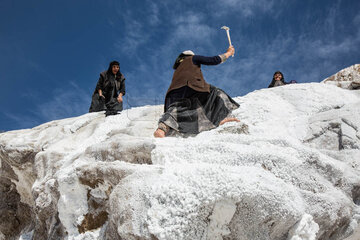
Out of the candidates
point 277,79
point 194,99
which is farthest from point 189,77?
point 277,79

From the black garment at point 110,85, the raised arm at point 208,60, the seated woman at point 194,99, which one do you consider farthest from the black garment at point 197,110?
the black garment at point 110,85

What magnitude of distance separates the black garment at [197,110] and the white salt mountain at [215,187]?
25.4 inches

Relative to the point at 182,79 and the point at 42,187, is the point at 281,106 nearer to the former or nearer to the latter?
the point at 182,79

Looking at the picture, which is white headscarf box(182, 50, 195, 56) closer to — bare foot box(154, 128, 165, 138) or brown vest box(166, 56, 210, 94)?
brown vest box(166, 56, 210, 94)

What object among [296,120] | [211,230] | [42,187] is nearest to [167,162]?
[211,230]

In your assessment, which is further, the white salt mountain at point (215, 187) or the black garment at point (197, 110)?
the black garment at point (197, 110)

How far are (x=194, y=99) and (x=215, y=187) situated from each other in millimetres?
2643

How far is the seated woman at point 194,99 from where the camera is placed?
13.4 ft

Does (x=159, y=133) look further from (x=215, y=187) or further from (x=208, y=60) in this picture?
(x=215, y=187)

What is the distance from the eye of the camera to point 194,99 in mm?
4301

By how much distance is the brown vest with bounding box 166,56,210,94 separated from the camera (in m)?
4.24

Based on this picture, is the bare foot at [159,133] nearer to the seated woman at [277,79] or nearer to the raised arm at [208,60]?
the raised arm at [208,60]

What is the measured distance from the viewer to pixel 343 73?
747cm

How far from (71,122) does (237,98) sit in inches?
121
